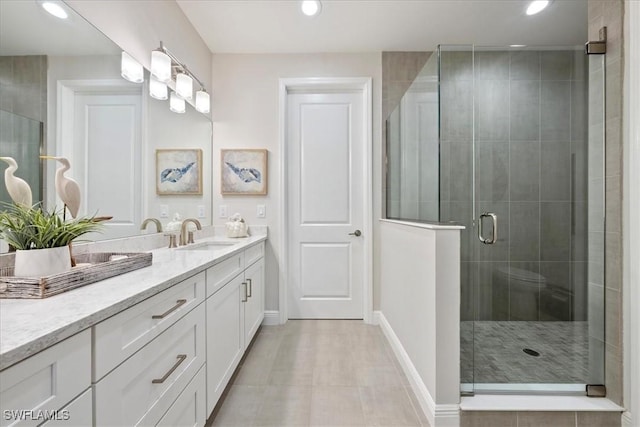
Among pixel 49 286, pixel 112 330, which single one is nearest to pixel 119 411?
pixel 112 330

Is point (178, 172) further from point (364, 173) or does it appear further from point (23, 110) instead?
point (364, 173)

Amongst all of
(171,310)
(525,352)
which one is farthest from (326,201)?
(171,310)

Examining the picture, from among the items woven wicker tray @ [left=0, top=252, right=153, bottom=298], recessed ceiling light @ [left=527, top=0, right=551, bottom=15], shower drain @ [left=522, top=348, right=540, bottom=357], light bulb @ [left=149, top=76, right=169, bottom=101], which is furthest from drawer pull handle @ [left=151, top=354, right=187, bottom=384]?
recessed ceiling light @ [left=527, top=0, right=551, bottom=15]

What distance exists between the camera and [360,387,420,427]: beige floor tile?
5.20 ft

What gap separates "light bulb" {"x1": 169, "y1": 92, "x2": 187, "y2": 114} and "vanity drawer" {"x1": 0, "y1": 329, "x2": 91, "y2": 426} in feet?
6.48

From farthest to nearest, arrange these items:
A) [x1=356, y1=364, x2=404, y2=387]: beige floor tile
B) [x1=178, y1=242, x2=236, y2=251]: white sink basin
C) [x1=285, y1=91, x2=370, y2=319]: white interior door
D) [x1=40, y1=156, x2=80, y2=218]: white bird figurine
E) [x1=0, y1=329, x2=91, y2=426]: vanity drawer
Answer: [x1=285, y1=91, x2=370, y2=319]: white interior door < [x1=178, y1=242, x2=236, y2=251]: white sink basin < [x1=356, y1=364, x2=404, y2=387]: beige floor tile < [x1=40, y1=156, x2=80, y2=218]: white bird figurine < [x1=0, y1=329, x2=91, y2=426]: vanity drawer

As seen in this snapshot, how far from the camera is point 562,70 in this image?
1.81 metres

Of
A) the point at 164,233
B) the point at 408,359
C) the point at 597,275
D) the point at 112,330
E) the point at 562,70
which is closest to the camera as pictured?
the point at 112,330

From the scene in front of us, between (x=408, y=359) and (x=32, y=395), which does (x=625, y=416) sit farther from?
(x=32, y=395)

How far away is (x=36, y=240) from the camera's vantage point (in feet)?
3.14

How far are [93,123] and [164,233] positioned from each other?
876 millimetres

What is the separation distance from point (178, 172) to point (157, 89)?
62cm

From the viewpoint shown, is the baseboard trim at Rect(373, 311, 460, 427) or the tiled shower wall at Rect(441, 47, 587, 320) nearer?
the baseboard trim at Rect(373, 311, 460, 427)

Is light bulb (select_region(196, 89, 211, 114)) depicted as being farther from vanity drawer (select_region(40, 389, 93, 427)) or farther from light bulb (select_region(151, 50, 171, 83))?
vanity drawer (select_region(40, 389, 93, 427))
